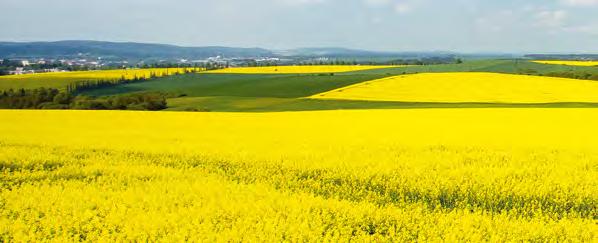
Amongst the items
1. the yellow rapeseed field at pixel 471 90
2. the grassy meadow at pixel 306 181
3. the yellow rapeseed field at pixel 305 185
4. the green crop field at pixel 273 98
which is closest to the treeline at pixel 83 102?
the green crop field at pixel 273 98

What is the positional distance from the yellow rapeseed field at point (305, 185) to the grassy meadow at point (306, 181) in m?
0.03

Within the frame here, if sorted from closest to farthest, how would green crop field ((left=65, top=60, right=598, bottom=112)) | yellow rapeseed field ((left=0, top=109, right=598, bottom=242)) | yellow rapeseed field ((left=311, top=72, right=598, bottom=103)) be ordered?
1. yellow rapeseed field ((left=0, top=109, right=598, bottom=242))
2. green crop field ((left=65, top=60, right=598, bottom=112))
3. yellow rapeseed field ((left=311, top=72, right=598, bottom=103))

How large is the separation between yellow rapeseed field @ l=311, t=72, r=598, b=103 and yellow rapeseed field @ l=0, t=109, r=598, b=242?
28.2m

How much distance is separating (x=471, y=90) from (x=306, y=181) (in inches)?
1770

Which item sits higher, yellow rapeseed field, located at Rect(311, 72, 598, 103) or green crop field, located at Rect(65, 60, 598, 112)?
yellow rapeseed field, located at Rect(311, 72, 598, 103)

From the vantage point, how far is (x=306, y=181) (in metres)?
9.99

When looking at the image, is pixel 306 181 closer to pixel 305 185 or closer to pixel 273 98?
pixel 305 185

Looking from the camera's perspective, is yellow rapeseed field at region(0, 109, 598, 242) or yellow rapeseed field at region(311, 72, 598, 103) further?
yellow rapeseed field at region(311, 72, 598, 103)

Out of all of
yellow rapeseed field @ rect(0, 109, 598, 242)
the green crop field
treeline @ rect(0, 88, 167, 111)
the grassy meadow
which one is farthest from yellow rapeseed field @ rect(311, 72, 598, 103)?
yellow rapeseed field @ rect(0, 109, 598, 242)

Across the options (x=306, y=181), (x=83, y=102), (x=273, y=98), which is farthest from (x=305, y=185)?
(x=273, y=98)

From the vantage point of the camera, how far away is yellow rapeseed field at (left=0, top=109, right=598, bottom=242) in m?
6.57

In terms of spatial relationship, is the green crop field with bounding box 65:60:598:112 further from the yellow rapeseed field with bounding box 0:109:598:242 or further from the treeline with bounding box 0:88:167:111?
the yellow rapeseed field with bounding box 0:109:598:242

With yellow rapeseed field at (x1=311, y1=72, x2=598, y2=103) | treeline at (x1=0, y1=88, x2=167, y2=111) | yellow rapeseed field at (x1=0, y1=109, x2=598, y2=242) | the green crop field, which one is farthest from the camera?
treeline at (x1=0, y1=88, x2=167, y2=111)

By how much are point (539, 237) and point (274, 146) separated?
355 inches
